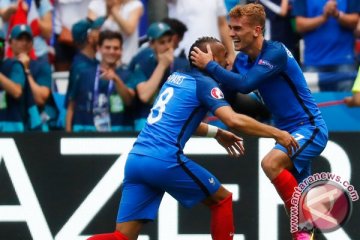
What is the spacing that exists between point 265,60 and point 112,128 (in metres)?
3.02

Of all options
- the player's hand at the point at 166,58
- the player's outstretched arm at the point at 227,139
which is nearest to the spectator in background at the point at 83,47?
the player's hand at the point at 166,58

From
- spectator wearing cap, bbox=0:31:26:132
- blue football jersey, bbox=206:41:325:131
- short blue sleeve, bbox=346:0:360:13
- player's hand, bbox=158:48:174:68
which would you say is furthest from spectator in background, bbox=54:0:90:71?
blue football jersey, bbox=206:41:325:131

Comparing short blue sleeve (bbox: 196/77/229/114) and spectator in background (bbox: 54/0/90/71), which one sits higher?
short blue sleeve (bbox: 196/77/229/114)

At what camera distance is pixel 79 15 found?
1297 cm

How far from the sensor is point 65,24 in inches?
511

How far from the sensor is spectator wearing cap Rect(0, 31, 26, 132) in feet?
39.0

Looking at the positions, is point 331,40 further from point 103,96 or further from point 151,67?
Result: point 103,96

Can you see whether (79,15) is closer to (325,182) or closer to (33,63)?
(33,63)

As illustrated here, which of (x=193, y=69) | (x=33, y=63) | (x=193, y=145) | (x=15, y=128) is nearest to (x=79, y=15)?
(x=33, y=63)

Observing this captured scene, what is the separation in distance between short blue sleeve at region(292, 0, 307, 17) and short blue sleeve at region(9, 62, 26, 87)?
9.36ft

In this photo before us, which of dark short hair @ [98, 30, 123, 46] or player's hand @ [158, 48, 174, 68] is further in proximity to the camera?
dark short hair @ [98, 30, 123, 46]

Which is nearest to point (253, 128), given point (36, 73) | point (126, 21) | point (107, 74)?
point (107, 74)

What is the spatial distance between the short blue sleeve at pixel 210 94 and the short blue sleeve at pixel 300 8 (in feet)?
12.1

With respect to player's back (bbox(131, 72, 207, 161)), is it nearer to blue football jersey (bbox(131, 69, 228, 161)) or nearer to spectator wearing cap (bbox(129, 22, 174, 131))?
blue football jersey (bbox(131, 69, 228, 161))
